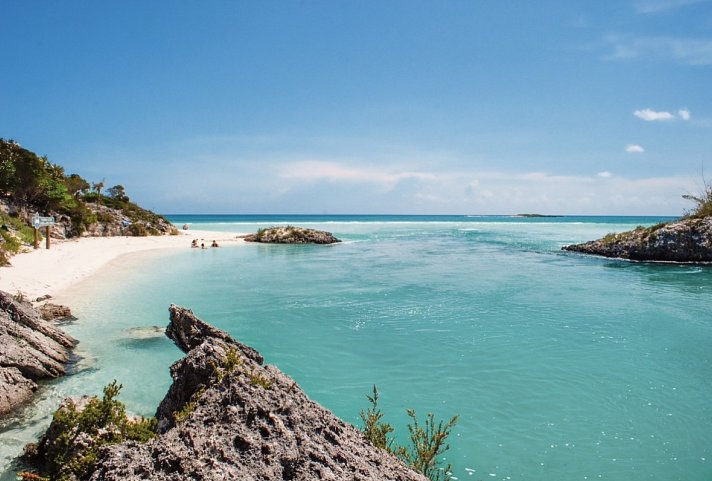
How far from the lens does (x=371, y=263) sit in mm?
34906

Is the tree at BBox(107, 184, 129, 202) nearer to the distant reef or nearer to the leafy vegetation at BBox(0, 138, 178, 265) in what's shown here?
the leafy vegetation at BBox(0, 138, 178, 265)

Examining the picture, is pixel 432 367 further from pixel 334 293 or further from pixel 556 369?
pixel 334 293

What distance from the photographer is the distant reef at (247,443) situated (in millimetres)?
3383

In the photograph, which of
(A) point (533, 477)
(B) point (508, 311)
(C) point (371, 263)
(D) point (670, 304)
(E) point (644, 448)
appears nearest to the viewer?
(A) point (533, 477)

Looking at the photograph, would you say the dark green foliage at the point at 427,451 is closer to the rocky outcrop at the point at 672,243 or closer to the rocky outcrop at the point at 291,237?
the rocky outcrop at the point at 672,243

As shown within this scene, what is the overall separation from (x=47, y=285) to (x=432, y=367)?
18.8m

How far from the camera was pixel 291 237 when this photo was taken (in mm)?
55188

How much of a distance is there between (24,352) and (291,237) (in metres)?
45.9

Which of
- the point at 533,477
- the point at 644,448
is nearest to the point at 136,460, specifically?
the point at 533,477

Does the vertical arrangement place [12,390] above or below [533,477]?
above

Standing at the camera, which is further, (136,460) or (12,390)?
(12,390)

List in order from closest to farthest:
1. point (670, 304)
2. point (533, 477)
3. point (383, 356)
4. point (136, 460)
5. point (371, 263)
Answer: point (136, 460), point (533, 477), point (383, 356), point (670, 304), point (371, 263)

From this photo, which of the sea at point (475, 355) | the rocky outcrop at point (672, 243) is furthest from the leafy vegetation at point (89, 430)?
the rocky outcrop at point (672, 243)

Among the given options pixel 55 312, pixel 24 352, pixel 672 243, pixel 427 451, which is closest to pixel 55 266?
pixel 55 312
